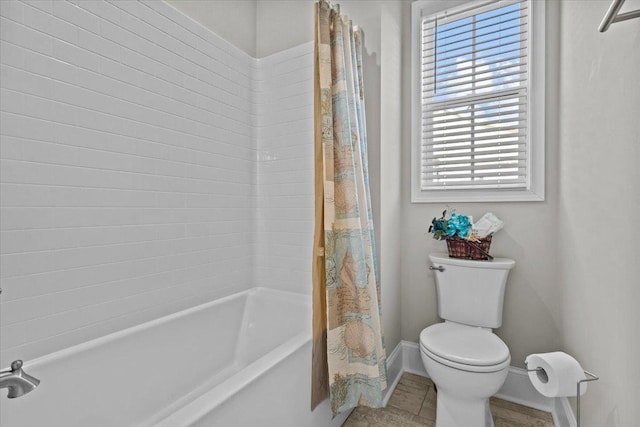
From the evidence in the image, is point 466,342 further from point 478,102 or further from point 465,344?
point 478,102

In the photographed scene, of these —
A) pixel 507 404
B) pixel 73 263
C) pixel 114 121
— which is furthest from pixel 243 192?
pixel 507 404

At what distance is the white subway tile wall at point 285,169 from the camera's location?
2002mm

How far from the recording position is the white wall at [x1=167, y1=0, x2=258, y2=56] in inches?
69.5

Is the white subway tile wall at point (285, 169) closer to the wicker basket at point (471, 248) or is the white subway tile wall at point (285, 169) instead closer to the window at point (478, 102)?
the window at point (478, 102)

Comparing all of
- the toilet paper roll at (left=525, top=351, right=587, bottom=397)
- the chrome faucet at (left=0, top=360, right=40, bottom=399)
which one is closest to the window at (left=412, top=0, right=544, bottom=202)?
the toilet paper roll at (left=525, top=351, right=587, bottom=397)

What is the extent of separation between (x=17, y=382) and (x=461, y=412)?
5.65 feet

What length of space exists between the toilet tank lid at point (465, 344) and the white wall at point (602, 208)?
12.6 inches

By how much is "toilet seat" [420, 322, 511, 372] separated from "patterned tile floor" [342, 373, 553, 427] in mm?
452

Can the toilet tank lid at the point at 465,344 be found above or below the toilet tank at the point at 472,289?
below

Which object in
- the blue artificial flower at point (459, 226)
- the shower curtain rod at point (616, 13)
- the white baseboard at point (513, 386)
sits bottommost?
the white baseboard at point (513, 386)

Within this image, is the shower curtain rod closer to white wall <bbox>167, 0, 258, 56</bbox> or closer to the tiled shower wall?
the tiled shower wall

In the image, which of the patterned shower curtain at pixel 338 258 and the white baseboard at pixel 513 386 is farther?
the white baseboard at pixel 513 386

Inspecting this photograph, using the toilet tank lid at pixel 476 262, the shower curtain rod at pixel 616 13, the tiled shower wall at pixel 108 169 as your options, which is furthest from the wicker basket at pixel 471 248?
the tiled shower wall at pixel 108 169

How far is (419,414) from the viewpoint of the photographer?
1729 mm
